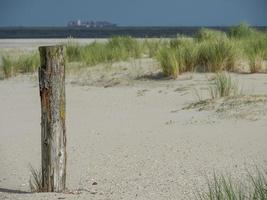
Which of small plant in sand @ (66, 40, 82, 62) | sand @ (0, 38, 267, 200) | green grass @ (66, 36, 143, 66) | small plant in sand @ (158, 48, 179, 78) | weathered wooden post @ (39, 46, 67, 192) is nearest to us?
weathered wooden post @ (39, 46, 67, 192)

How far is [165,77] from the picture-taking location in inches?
556

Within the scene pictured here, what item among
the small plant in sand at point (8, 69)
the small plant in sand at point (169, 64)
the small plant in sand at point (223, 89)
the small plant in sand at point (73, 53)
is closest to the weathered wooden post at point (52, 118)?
the small plant in sand at point (223, 89)

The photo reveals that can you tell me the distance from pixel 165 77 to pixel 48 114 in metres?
9.08

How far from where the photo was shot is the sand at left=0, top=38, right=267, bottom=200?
5.66 m

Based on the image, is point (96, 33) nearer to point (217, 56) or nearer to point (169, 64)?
point (217, 56)

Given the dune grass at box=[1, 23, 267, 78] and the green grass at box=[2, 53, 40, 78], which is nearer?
the dune grass at box=[1, 23, 267, 78]

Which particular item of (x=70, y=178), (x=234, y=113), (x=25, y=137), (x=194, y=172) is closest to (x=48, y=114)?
(x=70, y=178)

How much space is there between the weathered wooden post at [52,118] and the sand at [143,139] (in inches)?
6.7

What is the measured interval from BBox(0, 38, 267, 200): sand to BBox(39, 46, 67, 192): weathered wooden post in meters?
0.17

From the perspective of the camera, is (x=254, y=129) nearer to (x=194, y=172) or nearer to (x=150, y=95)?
(x=194, y=172)

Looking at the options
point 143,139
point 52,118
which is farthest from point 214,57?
point 52,118

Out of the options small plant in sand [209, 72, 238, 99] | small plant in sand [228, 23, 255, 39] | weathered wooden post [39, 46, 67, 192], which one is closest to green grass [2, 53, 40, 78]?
small plant in sand [209, 72, 238, 99]

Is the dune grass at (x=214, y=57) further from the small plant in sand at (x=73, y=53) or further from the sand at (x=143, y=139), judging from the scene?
the small plant in sand at (x=73, y=53)

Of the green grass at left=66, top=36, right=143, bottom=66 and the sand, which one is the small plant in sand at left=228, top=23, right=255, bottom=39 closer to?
the green grass at left=66, top=36, right=143, bottom=66
